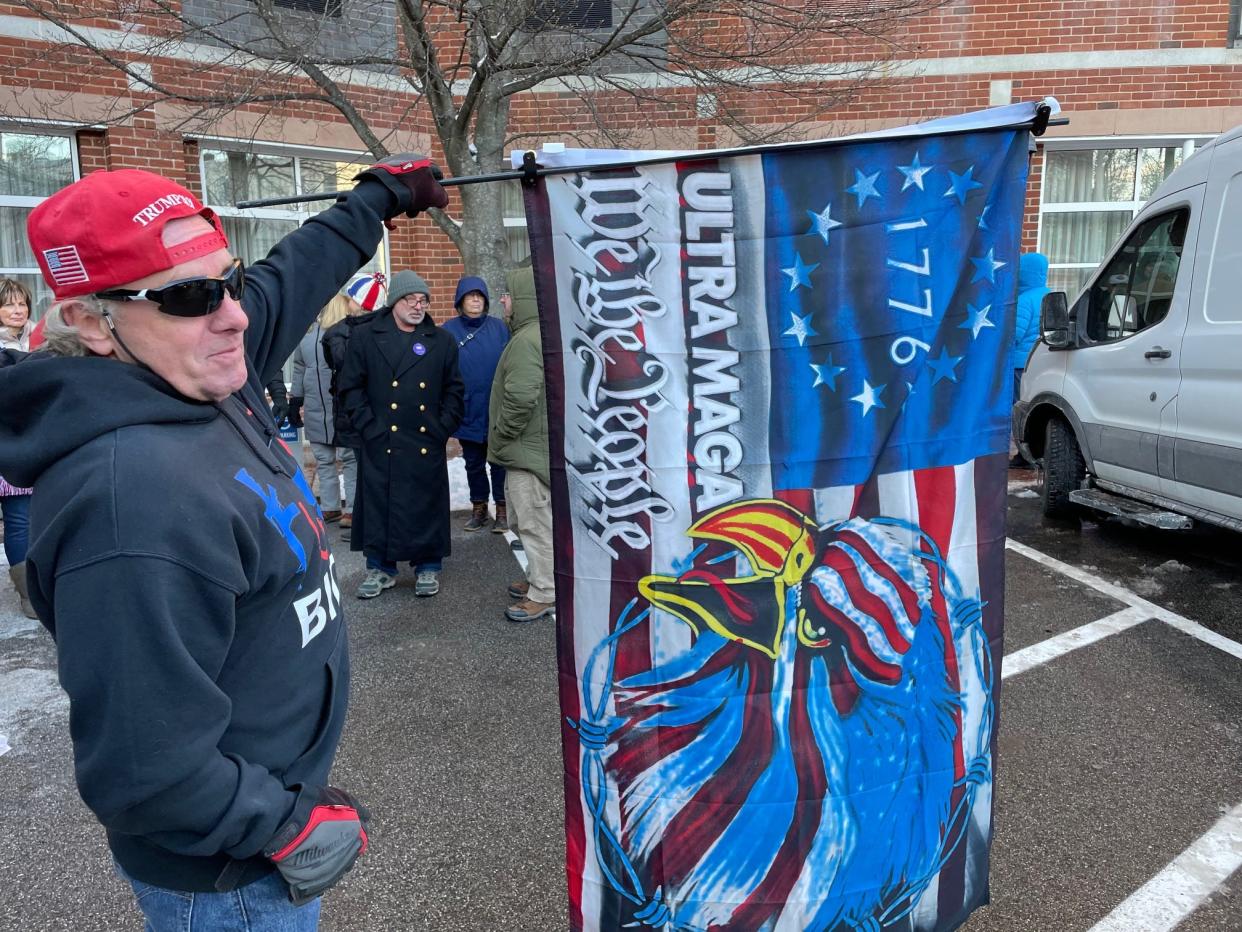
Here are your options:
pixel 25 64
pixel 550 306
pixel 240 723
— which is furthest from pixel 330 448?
pixel 240 723

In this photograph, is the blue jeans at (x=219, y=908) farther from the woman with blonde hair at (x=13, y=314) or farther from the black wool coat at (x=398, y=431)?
the woman with blonde hair at (x=13, y=314)

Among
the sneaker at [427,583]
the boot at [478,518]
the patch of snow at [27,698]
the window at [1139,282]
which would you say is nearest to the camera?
the patch of snow at [27,698]

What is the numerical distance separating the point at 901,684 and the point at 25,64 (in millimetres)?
9527

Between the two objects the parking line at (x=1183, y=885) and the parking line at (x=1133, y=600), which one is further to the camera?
the parking line at (x=1133, y=600)

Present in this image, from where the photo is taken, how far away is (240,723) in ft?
4.75

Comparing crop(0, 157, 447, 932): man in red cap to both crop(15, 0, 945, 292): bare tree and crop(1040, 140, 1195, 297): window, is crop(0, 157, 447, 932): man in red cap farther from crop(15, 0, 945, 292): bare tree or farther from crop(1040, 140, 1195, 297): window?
crop(1040, 140, 1195, 297): window

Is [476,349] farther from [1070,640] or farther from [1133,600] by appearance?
[1133,600]

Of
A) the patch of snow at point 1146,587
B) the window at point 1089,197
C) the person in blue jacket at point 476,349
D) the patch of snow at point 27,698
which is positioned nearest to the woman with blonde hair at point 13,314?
the patch of snow at point 27,698

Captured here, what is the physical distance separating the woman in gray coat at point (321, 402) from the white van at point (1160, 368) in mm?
5179

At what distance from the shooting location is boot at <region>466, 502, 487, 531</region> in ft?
24.0

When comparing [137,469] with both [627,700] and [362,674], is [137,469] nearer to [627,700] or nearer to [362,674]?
[627,700]

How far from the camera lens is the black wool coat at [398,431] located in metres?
5.35

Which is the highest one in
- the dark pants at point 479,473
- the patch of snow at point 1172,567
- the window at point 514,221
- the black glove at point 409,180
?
the window at point 514,221

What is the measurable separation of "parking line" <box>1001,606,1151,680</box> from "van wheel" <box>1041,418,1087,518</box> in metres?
1.91
